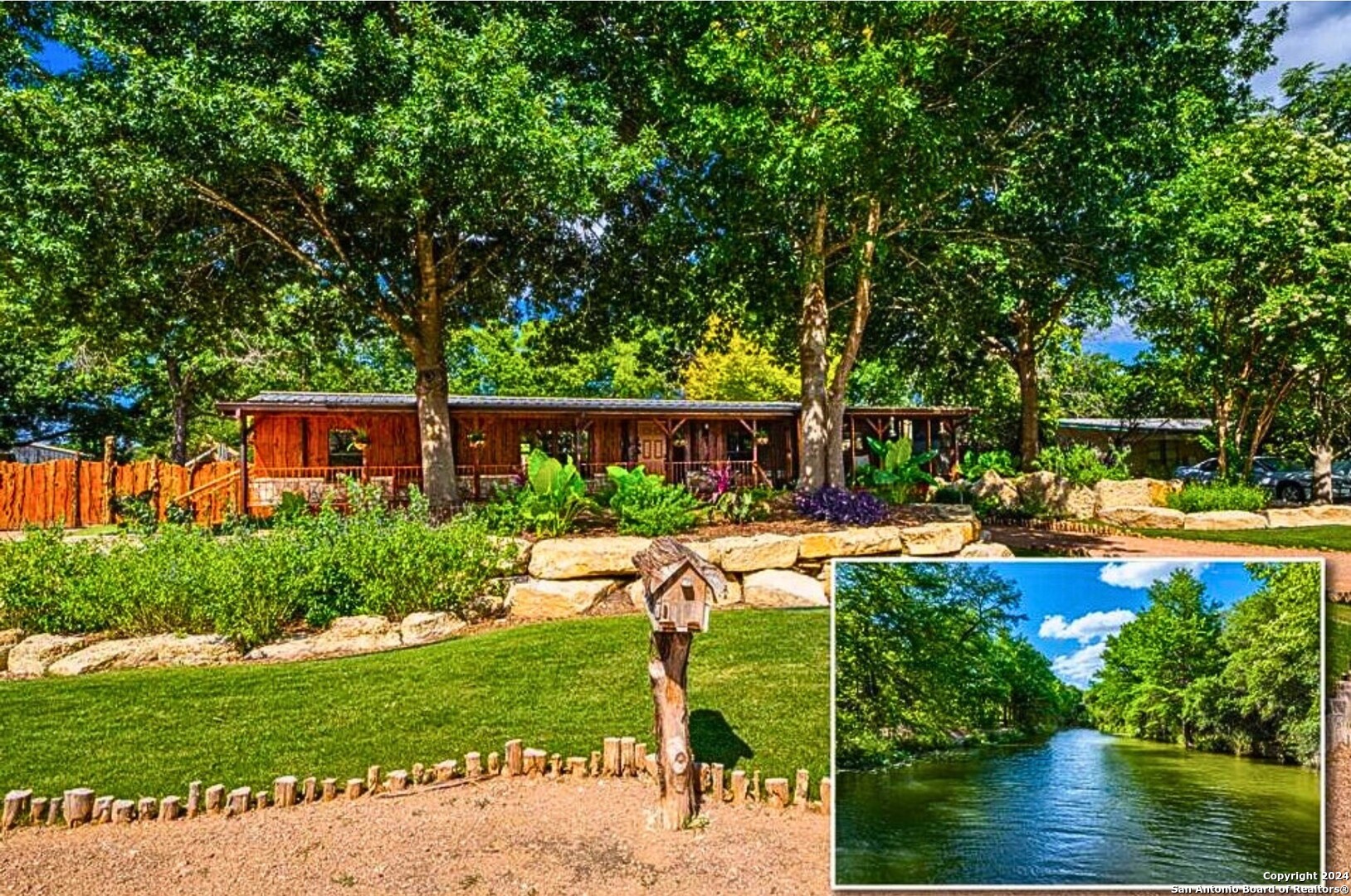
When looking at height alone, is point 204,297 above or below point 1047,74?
below

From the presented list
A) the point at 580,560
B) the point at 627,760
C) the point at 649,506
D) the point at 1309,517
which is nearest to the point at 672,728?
the point at 627,760

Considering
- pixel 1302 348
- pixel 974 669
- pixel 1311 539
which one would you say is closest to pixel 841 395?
pixel 1311 539

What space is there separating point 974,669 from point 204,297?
1311cm

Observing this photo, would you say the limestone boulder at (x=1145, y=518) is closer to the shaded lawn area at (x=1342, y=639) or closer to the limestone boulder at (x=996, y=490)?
the limestone boulder at (x=996, y=490)

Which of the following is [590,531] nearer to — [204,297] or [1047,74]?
[204,297]

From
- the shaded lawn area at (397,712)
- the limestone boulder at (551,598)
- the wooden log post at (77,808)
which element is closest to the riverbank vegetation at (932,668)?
the shaded lawn area at (397,712)

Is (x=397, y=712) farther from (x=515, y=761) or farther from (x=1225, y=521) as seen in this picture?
(x=1225, y=521)

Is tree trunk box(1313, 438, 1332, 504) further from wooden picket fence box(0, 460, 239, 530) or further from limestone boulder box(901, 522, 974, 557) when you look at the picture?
wooden picket fence box(0, 460, 239, 530)

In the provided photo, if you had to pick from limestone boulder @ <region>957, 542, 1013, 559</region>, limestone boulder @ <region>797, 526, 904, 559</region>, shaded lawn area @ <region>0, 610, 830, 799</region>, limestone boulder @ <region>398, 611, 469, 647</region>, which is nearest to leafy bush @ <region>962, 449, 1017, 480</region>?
limestone boulder @ <region>957, 542, 1013, 559</region>

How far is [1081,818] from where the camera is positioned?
8.58ft

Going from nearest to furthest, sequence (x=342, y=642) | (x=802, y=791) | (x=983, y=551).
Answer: (x=802, y=791) < (x=342, y=642) < (x=983, y=551)

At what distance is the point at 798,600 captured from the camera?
→ 27.3 feet

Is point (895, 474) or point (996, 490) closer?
point (895, 474)

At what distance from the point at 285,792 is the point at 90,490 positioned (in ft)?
50.6
